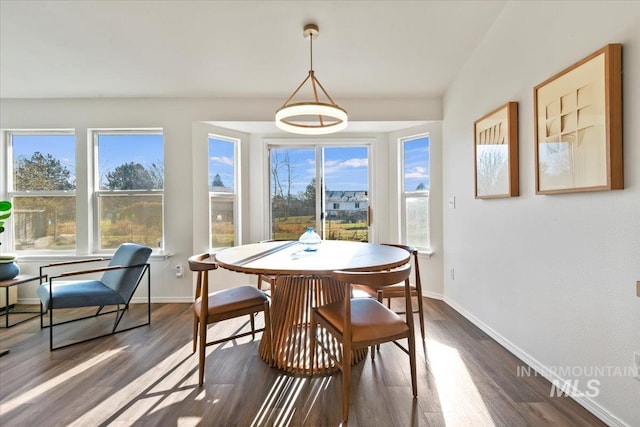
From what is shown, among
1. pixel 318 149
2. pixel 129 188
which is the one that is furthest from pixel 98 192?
pixel 318 149

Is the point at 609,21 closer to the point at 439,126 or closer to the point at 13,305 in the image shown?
the point at 439,126

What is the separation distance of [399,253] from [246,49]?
2.25 metres

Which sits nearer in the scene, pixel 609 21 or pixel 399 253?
pixel 609 21

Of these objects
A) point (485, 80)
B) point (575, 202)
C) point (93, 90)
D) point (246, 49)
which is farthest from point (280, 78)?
point (575, 202)

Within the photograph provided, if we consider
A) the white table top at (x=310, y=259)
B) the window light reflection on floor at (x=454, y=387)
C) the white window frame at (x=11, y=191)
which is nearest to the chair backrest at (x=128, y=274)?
the white table top at (x=310, y=259)

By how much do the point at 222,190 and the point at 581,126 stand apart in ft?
11.6

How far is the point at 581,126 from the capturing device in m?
1.48

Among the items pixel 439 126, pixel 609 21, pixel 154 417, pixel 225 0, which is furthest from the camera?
pixel 439 126

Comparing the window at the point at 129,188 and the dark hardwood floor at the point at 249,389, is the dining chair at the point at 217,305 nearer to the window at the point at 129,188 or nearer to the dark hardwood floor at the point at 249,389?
the dark hardwood floor at the point at 249,389

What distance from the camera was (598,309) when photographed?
4.72ft

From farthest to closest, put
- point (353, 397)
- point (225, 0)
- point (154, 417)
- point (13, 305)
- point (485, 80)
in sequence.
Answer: point (13, 305)
point (485, 80)
point (225, 0)
point (353, 397)
point (154, 417)

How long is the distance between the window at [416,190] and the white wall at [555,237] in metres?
0.78

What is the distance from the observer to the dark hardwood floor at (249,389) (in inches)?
59.5

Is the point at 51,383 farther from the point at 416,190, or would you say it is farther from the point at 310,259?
the point at 416,190
